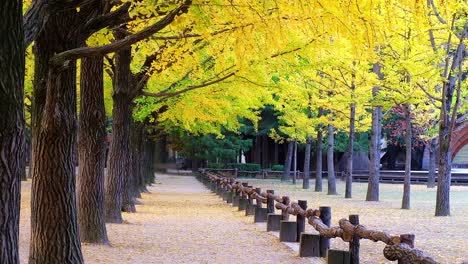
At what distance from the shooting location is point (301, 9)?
902cm

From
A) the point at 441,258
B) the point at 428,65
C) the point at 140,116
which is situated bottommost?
the point at 441,258

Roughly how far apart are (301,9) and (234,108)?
57.1ft

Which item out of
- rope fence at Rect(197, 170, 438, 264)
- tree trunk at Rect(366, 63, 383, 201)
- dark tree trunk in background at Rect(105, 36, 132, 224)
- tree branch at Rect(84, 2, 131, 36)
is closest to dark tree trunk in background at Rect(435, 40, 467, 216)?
rope fence at Rect(197, 170, 438, 264)

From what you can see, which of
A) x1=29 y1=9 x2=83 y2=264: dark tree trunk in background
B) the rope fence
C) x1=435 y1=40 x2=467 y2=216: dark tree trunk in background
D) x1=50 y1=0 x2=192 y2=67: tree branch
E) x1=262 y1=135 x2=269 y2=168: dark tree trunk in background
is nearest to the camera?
the rope fence

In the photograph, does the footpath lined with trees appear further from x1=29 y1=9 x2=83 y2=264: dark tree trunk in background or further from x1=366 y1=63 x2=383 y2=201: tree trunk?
x1=366 y1=63 x2=383 y2=201: tree trunk

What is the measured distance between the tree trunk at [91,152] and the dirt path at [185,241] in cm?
47

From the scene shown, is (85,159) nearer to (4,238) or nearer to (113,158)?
(113,158)

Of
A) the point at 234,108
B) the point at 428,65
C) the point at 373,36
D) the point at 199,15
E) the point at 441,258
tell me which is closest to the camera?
the point at 199,15

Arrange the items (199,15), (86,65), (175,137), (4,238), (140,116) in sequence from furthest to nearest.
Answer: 1. (175,137)
2. (140,116)
3. (86,65)
4. (199,15)
5. (4,238)

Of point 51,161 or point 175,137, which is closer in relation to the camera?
point 51,161

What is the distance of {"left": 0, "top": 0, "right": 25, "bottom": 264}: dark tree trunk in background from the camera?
539cm

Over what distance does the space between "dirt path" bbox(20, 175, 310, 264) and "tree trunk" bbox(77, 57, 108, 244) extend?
1.55 feet

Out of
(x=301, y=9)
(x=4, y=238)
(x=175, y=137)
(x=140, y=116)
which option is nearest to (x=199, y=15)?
(x=301, y=9)

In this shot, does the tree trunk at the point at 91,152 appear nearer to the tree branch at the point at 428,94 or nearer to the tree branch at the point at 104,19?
the tree branch at the point at 104,19
